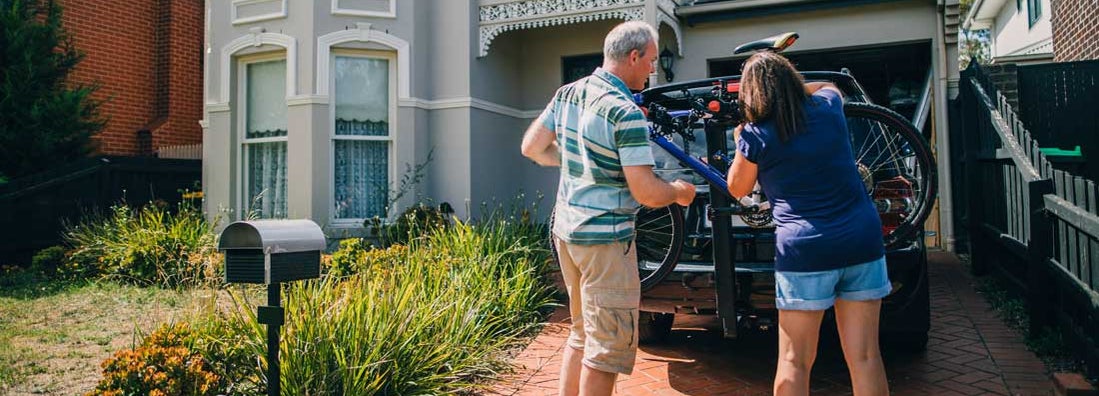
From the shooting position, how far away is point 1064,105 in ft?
25.0

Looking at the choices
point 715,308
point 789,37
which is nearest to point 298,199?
point 715,308

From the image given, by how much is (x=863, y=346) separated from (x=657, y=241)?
170 cm

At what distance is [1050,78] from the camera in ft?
25.1

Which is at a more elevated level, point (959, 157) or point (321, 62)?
point (321, 62)

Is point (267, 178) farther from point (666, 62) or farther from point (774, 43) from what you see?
point (774, 43)

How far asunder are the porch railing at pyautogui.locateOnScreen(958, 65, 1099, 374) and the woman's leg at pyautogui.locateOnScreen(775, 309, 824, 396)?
6.45 ft

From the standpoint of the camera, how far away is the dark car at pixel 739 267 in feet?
13.0

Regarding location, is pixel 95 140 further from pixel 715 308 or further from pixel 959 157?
pixel 959 157

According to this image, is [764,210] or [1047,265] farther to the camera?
[1047,265]

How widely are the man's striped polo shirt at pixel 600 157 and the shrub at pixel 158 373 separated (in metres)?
2.04

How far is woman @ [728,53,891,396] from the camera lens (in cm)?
272

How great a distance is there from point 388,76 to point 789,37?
7.43 m

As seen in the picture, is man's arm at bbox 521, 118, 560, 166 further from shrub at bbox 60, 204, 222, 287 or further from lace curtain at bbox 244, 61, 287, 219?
lace curtain at bbox 244, 61, 287, 219

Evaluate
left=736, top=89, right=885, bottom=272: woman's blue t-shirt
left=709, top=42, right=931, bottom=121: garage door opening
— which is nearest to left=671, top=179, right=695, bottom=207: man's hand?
left=736, top=89, right=885, bottom=272: woman's blue t-shirt
